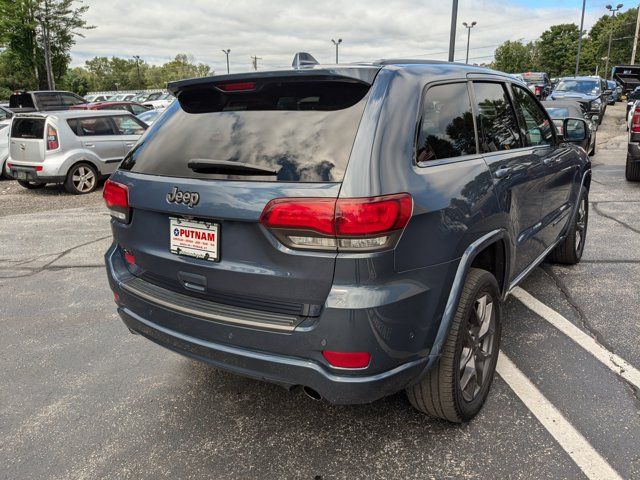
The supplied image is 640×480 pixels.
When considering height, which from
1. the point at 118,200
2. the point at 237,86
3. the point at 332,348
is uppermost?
the point at 237,86

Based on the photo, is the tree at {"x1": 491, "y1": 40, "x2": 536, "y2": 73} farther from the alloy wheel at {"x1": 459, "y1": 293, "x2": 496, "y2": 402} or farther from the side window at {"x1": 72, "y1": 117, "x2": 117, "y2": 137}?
the alloy wheel at {"x1": 459, "y1": 293, "x2": 496, "y2": 402}

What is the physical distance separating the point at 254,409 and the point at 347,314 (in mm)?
1198

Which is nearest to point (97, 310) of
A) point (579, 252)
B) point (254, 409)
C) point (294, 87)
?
point (254, 409)

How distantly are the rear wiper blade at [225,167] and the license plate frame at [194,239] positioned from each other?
240mm

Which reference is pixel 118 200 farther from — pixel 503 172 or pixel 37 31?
pixel 37 31

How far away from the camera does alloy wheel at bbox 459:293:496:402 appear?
265 centimetres

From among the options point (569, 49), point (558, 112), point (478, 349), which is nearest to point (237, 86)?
Result: point (478, 349)

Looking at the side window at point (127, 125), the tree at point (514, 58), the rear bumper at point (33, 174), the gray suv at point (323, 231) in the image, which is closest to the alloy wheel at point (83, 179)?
the rear bumper at point (33, 174)

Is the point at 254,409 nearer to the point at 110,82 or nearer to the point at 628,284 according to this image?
the point at 628,284

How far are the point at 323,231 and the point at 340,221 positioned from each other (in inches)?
3.2

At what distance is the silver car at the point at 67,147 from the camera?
9969 mm

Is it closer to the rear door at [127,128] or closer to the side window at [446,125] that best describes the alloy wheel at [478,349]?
the side window at [446,125]

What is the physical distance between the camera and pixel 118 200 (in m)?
2.71

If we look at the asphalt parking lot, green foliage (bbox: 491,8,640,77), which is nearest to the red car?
the asphalt parking lot
